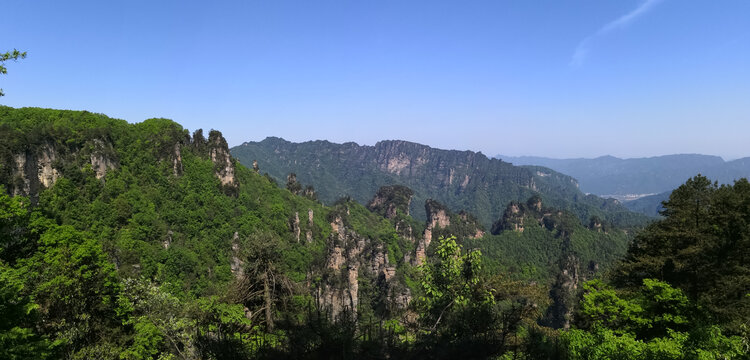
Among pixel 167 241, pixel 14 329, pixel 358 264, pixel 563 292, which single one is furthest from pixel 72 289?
pixel 563 292

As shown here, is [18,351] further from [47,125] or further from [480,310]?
[47,125]

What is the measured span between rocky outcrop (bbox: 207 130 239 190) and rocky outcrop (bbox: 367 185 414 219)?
280ft

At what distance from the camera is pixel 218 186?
82.4 metres

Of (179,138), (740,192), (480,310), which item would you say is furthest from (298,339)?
(179,138)

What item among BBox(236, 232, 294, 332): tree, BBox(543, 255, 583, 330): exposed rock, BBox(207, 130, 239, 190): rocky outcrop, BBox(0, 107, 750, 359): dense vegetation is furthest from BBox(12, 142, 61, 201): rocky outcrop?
BBox(543, 255, 583, 330): exposed rock

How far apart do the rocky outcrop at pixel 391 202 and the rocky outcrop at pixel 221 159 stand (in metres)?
85.3

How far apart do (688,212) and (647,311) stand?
8.69 m

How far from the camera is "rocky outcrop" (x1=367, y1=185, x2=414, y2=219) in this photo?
161250 mm

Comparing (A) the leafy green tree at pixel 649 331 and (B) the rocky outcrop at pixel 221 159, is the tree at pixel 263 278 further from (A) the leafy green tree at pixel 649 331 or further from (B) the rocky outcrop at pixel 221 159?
(B) the rocky outcrop at pixel 221 159

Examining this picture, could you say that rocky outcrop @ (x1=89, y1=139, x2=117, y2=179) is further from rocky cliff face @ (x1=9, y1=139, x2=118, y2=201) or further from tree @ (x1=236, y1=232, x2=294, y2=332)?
tree @ (x1=236, y1=232, x2=294, y2=332)

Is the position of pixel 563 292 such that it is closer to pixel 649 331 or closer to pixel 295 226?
pixel 295 226

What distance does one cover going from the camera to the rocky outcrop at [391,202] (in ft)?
529

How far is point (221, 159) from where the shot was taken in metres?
85.4

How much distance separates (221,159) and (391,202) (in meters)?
92.5
